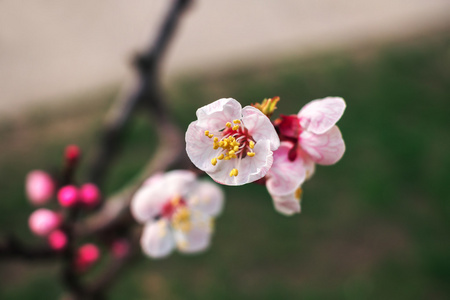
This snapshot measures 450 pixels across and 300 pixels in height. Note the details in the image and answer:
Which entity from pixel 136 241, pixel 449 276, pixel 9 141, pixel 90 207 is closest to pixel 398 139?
pixel 449 276

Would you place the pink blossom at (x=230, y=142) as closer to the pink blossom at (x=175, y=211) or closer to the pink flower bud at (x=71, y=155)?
the pink blossom at (x=175, y=211)

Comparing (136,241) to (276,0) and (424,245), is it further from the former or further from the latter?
(276,0)

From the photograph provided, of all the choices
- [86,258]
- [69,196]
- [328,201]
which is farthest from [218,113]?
[328,201]

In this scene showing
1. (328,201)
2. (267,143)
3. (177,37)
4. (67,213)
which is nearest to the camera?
(267,143)

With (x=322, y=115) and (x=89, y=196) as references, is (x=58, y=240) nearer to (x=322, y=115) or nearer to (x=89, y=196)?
(x=89, y=196)

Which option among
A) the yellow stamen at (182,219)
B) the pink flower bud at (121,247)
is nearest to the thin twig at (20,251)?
the pink flower bud at (121,247)

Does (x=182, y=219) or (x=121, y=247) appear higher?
(x=182, y=219)

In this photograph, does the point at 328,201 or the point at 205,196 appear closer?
the point at 205,196

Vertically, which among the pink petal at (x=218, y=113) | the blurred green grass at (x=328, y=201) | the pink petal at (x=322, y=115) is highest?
the pink petal at (x=322, y=115)
